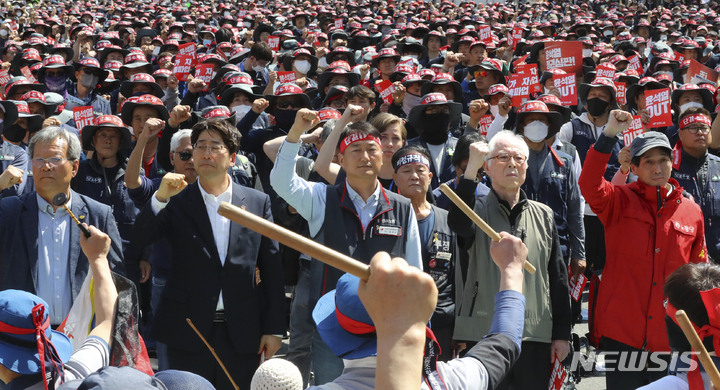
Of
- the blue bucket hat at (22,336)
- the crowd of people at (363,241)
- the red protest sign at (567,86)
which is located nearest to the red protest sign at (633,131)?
the crowd of people at (363,241)

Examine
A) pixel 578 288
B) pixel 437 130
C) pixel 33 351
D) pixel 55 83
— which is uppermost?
pixel 33 351

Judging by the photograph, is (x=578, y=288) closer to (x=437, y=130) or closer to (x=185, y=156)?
(x=437, y=130)

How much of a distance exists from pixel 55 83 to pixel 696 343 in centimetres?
1026

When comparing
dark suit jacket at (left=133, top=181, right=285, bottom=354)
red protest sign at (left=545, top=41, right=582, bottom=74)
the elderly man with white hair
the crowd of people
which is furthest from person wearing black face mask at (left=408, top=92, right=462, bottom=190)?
red protest sign at (left=545, top=41, right=582, bottom=74)

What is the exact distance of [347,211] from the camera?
420cm

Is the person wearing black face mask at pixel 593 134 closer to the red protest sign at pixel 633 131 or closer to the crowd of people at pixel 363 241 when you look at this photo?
the crowd of people at pixel 363 241

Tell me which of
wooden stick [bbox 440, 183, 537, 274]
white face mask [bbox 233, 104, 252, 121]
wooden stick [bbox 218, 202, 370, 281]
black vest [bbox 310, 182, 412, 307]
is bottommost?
white face mask [bbox 233, 104, 252, 121]

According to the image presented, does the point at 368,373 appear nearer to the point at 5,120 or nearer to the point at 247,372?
the point at 247,372

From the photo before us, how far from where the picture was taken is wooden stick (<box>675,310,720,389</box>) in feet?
6.89

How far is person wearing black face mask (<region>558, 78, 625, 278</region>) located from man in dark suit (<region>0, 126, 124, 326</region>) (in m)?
4.58

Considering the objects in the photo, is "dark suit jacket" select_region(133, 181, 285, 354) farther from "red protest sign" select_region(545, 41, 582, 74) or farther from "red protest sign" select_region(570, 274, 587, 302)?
"red protest sign" select_region(545, 41, 582, 74)

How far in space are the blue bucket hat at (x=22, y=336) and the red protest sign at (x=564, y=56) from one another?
8.92 m

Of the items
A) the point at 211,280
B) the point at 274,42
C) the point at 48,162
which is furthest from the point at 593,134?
the point at 274,42

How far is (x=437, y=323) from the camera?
14.9 feet
